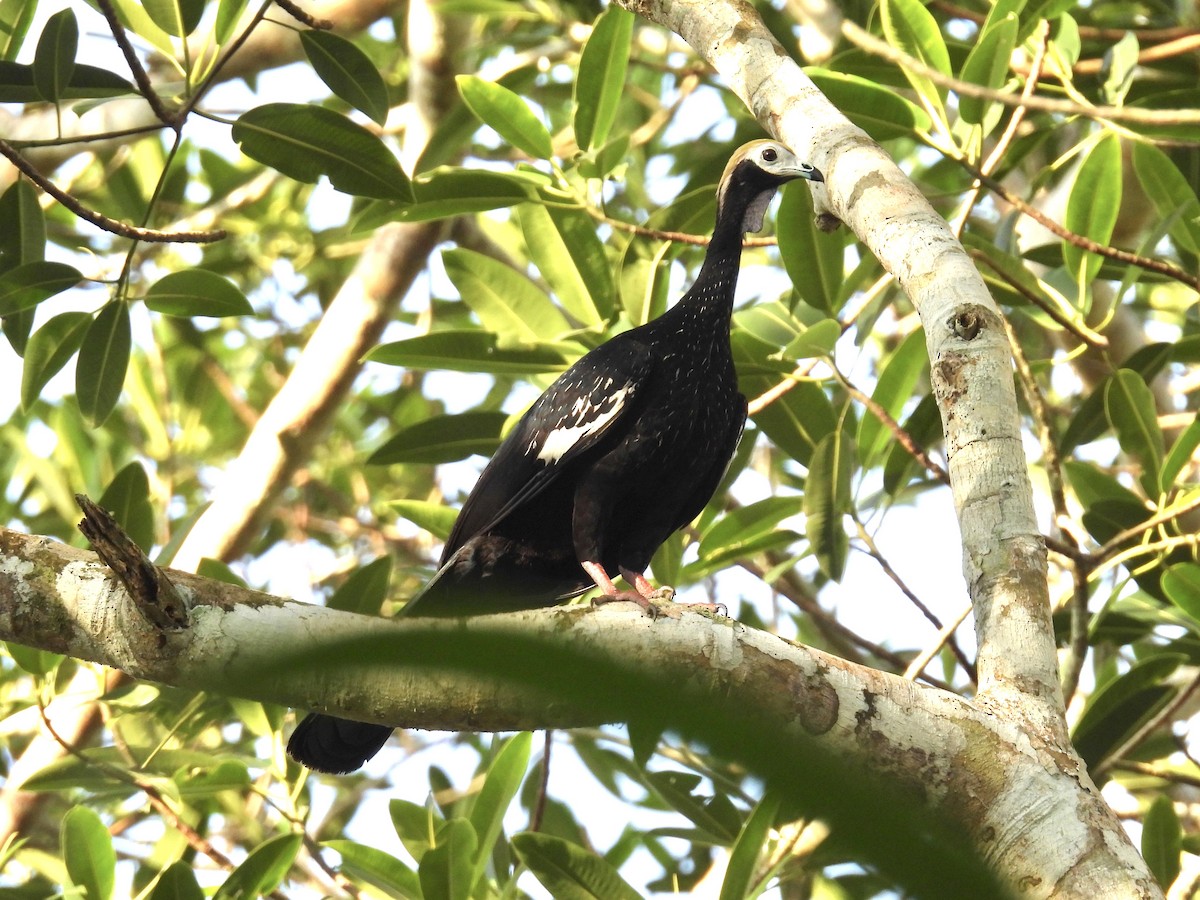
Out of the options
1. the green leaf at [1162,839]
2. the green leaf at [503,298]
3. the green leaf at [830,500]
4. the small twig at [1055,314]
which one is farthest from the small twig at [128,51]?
the green leaf at [1162,839]

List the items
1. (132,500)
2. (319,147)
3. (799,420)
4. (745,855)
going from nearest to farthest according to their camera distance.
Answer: (745,855), (319,147), (132,500), (799,420)

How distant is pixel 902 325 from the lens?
579 cm

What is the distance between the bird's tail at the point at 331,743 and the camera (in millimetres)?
3025

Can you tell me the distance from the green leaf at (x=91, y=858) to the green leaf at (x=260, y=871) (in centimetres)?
33

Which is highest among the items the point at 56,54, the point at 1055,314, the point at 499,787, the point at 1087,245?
the point at 1087,245

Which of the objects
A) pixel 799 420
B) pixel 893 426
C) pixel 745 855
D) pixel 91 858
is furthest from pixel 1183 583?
pixel 91 858

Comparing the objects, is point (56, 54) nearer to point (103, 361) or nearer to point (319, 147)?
point (319, 147)

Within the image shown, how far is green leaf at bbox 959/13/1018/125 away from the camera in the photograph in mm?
3146

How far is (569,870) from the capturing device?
124 inches

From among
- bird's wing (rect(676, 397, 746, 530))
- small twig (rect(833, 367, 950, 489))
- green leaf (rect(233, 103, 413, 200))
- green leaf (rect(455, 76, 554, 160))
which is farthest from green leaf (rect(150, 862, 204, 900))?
green leaf (rect(455, 76, 554, 160))

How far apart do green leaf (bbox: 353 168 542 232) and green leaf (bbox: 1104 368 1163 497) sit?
170cm

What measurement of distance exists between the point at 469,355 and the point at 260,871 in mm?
1544

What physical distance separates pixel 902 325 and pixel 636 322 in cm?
207

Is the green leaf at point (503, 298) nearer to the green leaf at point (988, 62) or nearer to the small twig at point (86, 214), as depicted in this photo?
the small twig at point (86, 214)
